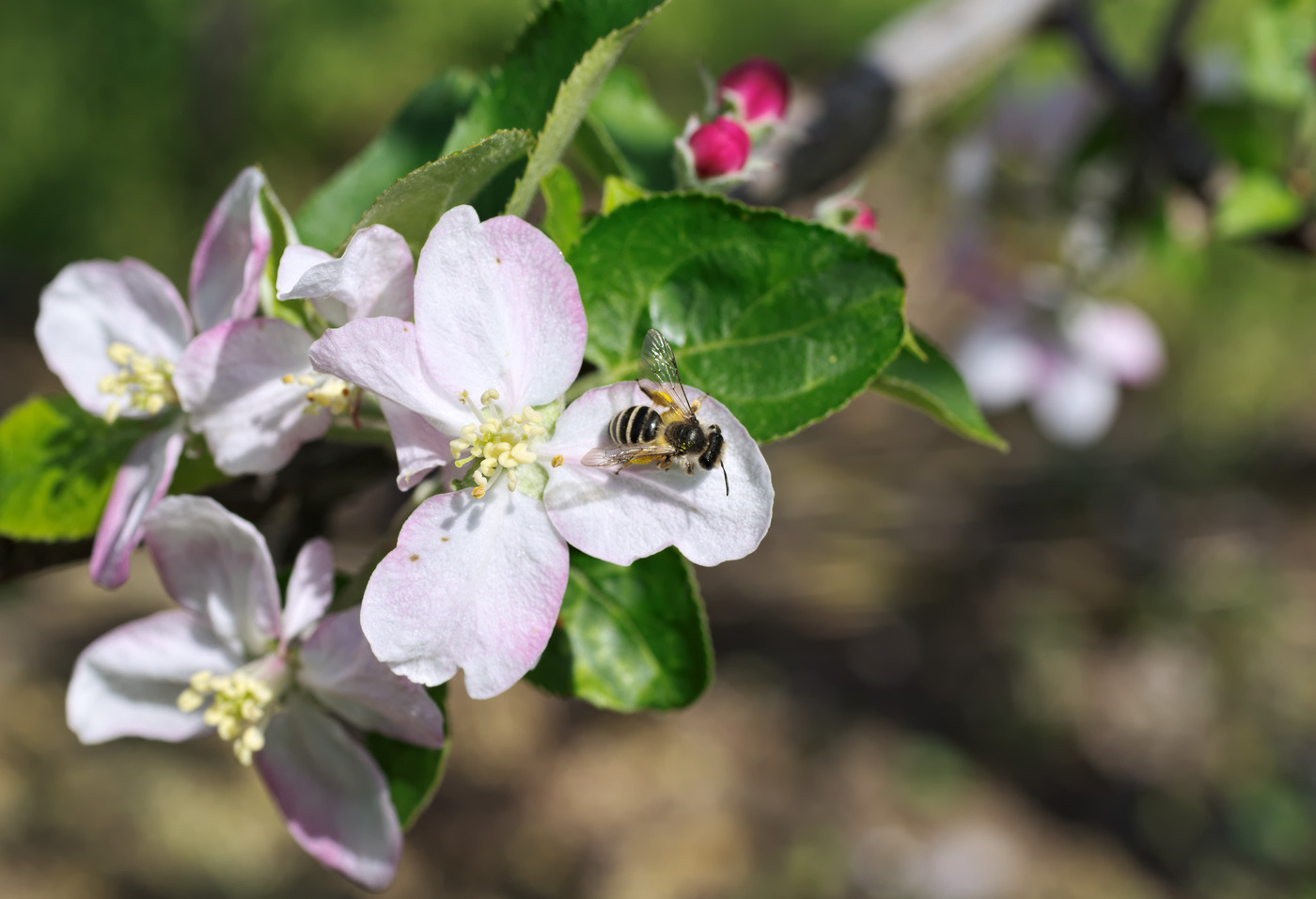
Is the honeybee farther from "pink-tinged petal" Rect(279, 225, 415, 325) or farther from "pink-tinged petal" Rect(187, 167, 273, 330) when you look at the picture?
"pink-tinged petal" Rect(187, 167, 273, 330)

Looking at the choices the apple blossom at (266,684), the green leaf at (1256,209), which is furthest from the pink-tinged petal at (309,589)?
the green leaf at (1256,209)

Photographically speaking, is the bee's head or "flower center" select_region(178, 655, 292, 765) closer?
the bee's head

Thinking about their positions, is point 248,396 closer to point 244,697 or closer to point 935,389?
point 244,697

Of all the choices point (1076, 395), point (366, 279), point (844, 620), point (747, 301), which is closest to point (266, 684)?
point (366, 279)

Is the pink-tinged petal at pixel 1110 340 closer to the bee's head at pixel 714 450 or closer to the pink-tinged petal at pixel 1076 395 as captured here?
the pink-tinged petal at pixel 1076 395

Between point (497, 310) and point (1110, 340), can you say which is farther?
point (1110, 340)

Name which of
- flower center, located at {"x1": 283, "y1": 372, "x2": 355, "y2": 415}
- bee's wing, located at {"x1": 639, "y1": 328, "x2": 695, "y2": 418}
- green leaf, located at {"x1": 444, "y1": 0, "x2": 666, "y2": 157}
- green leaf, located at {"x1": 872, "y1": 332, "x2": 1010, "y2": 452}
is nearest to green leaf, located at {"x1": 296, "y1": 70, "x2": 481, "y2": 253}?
green leaf, located at {"x1": 444, "y1": 0, "x2": 666, "y2": 157}
